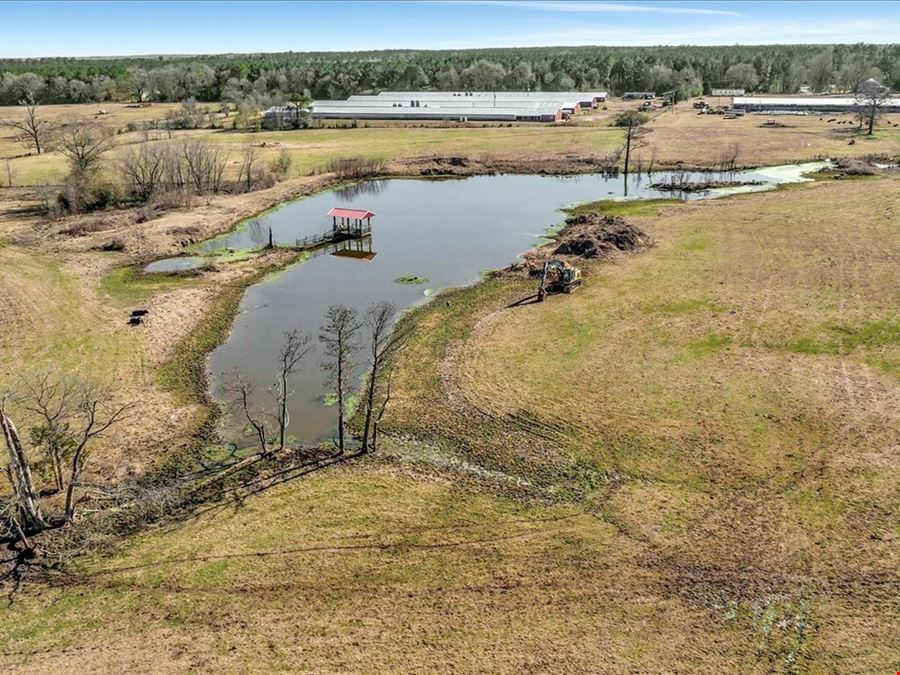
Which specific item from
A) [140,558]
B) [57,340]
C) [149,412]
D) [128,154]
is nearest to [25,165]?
[128,154]

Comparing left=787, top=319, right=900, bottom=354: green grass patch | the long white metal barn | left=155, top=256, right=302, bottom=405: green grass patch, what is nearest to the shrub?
left=155, top=256, right=302, bottom=405: green grass patch

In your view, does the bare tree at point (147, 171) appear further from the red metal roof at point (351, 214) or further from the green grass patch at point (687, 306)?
the green grass patch at point (687, 306)

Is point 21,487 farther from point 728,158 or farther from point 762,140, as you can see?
point 762,140

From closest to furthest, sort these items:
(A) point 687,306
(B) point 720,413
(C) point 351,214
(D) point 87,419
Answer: (D) point 87,419 → (B) point 720,413 → (A) point 687,306 → (C) point 351,214

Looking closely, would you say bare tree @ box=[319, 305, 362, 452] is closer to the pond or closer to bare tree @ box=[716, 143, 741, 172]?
the pond

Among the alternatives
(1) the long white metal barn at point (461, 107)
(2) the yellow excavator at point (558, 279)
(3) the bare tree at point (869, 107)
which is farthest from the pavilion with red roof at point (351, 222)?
(3) the bare tree at point (869, 107)

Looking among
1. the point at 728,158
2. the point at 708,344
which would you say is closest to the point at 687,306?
the point at 708,344

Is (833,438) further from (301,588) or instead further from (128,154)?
(128,154)
